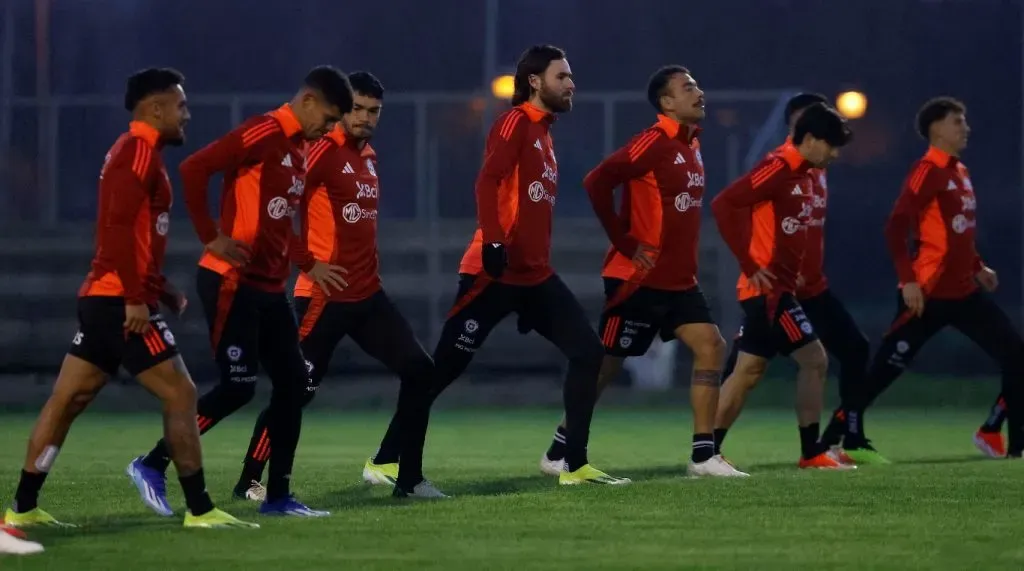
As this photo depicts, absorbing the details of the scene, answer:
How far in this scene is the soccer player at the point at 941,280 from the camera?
43.1 ft

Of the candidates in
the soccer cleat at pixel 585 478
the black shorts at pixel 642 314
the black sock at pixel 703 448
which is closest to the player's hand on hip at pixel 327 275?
the soccer cleat at pixel 585 478

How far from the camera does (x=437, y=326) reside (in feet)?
68.5

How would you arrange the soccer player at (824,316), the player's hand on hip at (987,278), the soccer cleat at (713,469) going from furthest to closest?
1. the player's hand on hip at (987,278)
2. the soccer player at (824,316)
3. the soccer cleat at (713,469)

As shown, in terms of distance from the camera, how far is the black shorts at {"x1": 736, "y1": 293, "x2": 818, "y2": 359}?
12156 mm

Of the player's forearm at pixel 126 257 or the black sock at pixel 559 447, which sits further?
the black sock at pixel 559 447

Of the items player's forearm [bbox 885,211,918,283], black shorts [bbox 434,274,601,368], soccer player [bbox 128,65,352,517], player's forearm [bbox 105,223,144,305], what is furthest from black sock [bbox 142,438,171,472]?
player's forearm [bbox 885,211,918,283]

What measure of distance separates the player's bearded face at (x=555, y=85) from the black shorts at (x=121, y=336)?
9.55 ft

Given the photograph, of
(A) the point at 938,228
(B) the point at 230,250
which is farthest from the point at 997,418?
(B) the point at 230,250

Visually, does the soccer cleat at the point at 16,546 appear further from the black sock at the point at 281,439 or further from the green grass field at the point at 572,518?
the black sock at the point at 281,439

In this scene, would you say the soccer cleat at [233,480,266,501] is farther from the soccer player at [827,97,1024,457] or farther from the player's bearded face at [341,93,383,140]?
the soccer player at [827,97,1024,457]

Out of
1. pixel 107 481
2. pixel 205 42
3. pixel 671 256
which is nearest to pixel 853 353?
pixel 671 256

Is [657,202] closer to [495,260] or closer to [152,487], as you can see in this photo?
[495,260]

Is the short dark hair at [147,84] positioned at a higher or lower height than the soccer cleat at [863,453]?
higher

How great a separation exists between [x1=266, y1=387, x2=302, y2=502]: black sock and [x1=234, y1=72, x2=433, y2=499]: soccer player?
0.85 m
